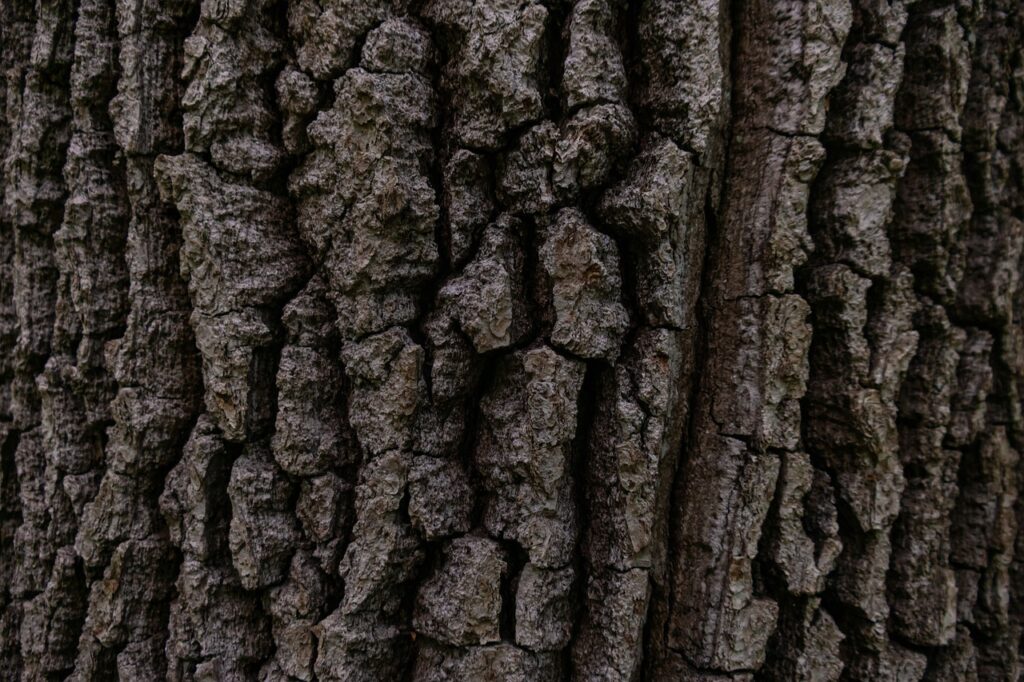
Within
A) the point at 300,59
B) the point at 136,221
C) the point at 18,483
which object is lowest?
the point at 18,483

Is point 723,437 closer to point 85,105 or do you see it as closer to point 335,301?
point 335,301

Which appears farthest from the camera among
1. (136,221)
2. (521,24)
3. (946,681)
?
(946,681)

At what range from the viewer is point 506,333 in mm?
1035

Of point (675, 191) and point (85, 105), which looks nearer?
point (675, 191)

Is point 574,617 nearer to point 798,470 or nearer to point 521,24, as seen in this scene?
point 798,470

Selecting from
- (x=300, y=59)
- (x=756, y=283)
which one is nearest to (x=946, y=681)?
(x=756, y=283)

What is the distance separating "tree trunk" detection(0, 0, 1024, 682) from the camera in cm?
104

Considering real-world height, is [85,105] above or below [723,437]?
above

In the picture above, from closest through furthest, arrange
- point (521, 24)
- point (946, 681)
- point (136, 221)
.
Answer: point (521, 24), point (136, 221), point (946, 681)

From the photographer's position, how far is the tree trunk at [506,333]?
1.04 m

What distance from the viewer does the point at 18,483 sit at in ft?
4.25

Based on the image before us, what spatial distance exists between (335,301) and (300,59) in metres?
0.44

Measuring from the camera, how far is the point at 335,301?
108 cm

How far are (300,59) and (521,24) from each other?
406 mm
